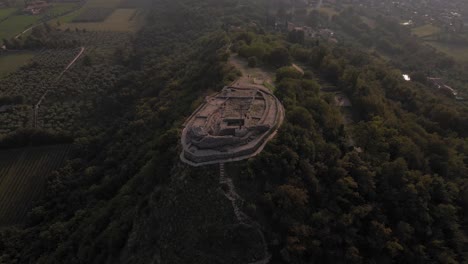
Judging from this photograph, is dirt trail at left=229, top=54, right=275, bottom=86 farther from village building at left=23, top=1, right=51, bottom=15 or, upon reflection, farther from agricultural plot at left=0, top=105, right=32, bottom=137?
village building at left=23, top=1, right=51, bottom=15

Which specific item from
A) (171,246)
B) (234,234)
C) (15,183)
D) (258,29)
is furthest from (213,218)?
(258,29)

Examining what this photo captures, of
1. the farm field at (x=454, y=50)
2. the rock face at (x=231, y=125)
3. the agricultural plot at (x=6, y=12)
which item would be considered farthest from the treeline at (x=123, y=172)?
the farm field at (x=454, y=50)

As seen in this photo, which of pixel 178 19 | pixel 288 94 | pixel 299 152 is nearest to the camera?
Result: pixel 299 152

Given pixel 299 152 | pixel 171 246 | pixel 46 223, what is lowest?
pixel 46 223

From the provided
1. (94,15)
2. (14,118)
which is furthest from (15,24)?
(14,118)

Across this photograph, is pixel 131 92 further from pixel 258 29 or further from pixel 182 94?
pixel 258 29

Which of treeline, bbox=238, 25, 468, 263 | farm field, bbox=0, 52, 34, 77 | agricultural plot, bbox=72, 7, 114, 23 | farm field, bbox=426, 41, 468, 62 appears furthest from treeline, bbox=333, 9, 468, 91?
farm field, bbox=0, 52, 34, 77

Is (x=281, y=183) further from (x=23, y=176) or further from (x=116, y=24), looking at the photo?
(x=116, y=24)
